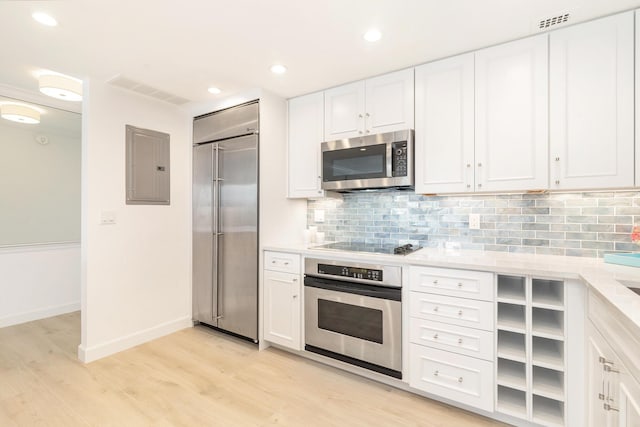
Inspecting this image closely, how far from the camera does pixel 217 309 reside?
309 cm

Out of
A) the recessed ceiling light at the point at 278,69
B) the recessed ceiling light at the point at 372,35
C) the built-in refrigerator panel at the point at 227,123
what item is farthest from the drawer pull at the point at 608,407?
the built-in refrigerator panel at the point at 227,123

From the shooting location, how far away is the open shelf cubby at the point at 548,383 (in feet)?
5.44

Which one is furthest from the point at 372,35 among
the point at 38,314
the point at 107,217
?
the point at 38,314

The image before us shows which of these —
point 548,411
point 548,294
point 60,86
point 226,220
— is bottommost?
point 548,411

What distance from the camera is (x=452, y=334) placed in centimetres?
190

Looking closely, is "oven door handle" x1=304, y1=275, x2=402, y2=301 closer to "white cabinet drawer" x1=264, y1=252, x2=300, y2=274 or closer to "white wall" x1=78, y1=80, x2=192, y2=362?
"white cabinet drawer" x1=264, y1=252, x2=300, y2=274

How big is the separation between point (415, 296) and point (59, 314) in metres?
4.21

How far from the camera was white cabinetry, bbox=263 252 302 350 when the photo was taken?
8.54ft

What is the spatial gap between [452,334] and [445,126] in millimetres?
1422

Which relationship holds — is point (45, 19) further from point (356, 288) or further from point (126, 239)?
point (356, 288)

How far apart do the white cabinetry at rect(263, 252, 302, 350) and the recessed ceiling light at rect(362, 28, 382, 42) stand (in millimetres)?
1685

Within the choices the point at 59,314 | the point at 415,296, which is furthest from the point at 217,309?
the point at 59,314

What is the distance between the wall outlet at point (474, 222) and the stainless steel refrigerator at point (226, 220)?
180 centimetres

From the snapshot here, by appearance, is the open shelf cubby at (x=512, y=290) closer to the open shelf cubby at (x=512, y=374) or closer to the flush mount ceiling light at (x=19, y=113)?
the open shelf cubby at (x=512, y=374)
